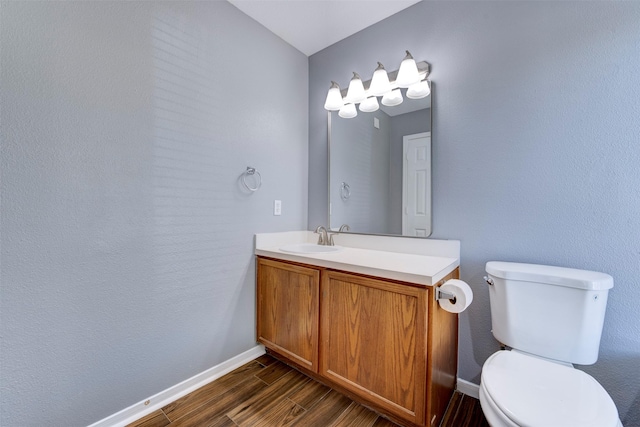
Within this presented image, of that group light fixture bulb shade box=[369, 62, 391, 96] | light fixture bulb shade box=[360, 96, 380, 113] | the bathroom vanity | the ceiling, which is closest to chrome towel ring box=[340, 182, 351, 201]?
the bathroom vanity

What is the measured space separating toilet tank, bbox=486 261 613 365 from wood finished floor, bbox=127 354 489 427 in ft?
1.66

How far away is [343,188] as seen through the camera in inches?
82.8

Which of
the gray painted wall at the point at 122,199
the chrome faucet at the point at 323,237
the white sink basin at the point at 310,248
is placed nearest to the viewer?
the gray painted wall at the point at 122,199

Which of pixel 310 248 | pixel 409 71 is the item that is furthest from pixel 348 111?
pixel 310 248

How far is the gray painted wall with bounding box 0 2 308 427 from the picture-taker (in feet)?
3.50

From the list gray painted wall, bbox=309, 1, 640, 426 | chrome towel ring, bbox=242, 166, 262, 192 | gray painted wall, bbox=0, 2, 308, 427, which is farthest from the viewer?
chrome towel ring, bbox=242, 166, 262, 192

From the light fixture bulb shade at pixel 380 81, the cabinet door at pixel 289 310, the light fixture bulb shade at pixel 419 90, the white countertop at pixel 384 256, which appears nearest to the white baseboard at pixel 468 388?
the white countertop at pixel 384 256

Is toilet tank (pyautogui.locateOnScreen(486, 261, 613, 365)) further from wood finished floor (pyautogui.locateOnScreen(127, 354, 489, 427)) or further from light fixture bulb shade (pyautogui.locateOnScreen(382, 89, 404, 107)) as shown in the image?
light fixture bulb shade (pyautogui.locateOnScreen(382, 89, 404, 107))

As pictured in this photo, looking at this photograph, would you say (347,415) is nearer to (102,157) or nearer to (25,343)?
(25,343)

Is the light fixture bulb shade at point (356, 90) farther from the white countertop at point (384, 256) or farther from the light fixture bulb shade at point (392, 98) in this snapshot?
the white countertop at point (384, 256)

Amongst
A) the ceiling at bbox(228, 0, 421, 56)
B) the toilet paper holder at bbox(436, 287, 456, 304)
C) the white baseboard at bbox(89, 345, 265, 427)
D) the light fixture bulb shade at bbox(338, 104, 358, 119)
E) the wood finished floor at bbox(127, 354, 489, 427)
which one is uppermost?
the ceiling at bbox(228, 0, 421, 56)

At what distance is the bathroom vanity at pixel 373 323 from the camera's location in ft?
3.93

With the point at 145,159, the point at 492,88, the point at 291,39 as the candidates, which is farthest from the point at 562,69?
the point at 145,159

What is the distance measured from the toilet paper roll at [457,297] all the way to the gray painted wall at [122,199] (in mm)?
1277
